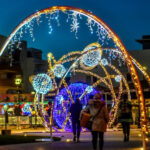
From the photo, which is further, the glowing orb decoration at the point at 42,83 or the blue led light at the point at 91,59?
the glowing orb decoration at the point at 42,83

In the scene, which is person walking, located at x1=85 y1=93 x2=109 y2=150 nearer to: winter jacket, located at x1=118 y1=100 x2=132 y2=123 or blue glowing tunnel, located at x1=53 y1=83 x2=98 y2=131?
winter jacket, located at x1=118 y1=100 x2=132 y2=123

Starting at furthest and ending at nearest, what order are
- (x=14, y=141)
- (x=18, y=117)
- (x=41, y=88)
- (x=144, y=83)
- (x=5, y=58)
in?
(x=5, y=58), (x=144, y=83), (x=18, y=117), (x=41, y=88), (x=14, y=141)

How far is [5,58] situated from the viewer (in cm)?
6969

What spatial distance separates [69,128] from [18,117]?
920 centimetres

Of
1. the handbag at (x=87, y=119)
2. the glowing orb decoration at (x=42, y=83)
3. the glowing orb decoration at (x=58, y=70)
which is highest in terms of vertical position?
the glowing orb decoration at (x=58, y=70)

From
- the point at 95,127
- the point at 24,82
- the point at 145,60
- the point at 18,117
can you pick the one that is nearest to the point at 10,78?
the point at 24,82

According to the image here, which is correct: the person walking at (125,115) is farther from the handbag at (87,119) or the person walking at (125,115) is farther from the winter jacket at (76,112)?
the handbag at (87,119)

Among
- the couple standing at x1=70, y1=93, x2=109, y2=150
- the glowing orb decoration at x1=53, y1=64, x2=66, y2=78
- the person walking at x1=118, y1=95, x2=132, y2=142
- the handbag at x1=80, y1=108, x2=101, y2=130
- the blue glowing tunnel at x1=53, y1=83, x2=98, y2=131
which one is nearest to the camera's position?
the couple standing at x1=70, y1=93, x2=109, y2=150

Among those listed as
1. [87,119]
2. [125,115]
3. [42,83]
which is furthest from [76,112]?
[42,83]

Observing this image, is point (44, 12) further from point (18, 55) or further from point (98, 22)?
point (18, 55)

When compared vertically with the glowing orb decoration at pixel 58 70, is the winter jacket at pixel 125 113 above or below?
below

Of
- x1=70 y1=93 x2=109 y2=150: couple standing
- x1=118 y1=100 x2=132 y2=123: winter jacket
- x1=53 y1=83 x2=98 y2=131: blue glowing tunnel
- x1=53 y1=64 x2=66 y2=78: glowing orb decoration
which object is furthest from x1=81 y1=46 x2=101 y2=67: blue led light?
x1=70 y1=93 x2=109 y2=150: couple standing

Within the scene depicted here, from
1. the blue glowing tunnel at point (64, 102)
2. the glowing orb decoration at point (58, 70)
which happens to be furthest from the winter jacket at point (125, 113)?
the glowing orb decoration at point (58, 70)

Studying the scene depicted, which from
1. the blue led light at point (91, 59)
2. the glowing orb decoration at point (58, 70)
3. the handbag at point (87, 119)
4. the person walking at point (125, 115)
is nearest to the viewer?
the handbag at point (87, 119)
